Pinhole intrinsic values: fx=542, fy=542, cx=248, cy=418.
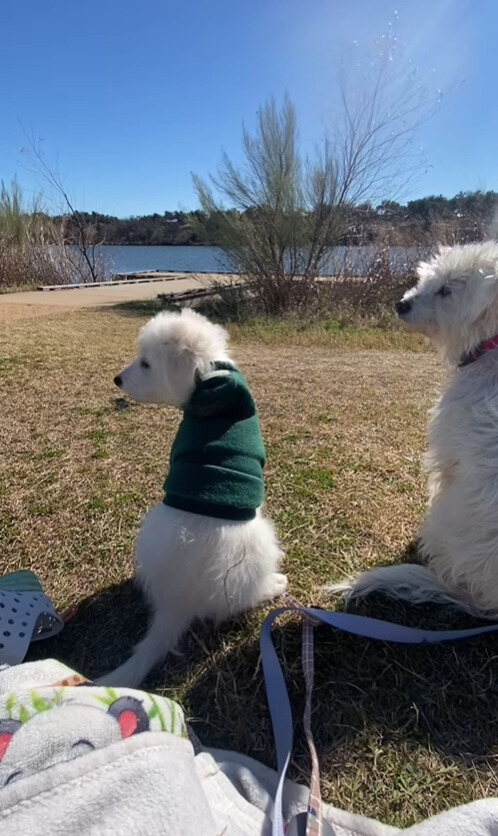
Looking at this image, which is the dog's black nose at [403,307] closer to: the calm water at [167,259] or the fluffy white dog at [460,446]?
the fluffy white dog at [460,446]

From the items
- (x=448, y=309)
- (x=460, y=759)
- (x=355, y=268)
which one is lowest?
(x=460, y=759)

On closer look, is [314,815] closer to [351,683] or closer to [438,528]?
[351,683]

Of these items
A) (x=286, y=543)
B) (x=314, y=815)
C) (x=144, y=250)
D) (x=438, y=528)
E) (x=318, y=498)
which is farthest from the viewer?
(x=144, y=250)

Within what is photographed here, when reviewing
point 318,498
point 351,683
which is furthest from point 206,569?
point 318,498

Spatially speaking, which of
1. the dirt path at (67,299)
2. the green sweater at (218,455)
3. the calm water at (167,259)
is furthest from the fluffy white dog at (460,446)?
the calm water at (167,259)

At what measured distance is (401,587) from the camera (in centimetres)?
193

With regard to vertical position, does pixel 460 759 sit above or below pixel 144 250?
below

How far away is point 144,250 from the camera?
132 feet

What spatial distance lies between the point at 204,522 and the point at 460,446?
A: 909 mm

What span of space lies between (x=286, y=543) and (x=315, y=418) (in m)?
1.54

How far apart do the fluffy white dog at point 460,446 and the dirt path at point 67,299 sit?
704cm

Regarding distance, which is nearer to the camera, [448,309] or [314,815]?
[314,815]

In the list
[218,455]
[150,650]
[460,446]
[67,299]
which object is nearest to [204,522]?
[218,455]

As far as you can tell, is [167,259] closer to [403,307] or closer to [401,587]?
[403,307]
